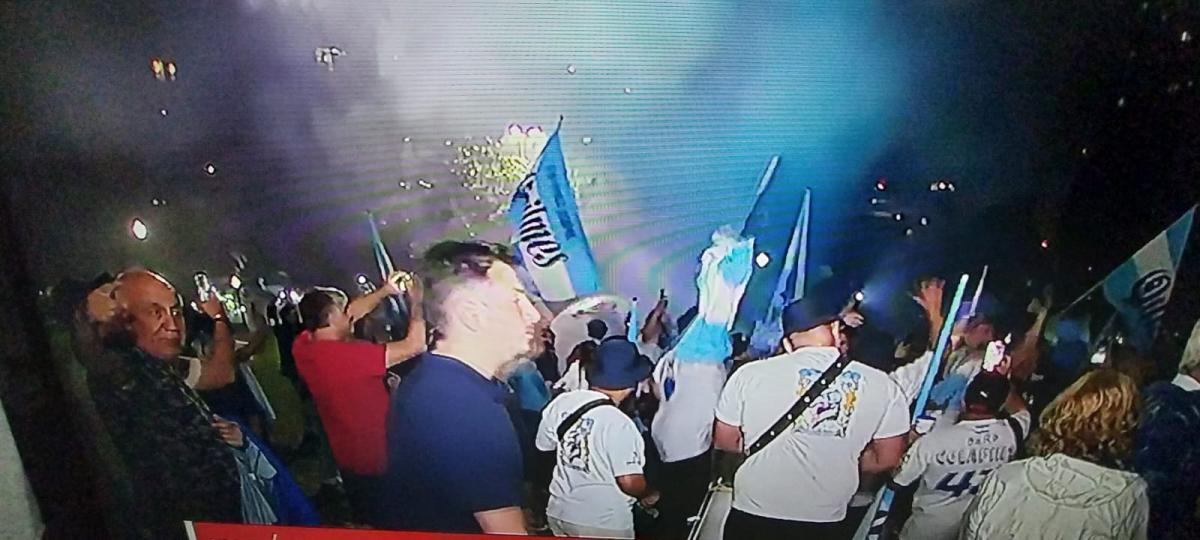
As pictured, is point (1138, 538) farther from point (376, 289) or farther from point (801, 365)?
point (376, 289)

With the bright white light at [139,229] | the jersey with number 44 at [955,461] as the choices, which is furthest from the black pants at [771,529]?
the bright white light at [139,229]

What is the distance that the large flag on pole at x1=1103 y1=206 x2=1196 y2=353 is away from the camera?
1.10 m

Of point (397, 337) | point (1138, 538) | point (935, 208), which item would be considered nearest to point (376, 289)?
point (397, 337)

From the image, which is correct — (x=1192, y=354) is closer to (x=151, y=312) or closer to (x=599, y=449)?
(x=599, y=449)

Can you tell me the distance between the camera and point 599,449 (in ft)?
3.92

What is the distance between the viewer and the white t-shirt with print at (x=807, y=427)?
1.16 m

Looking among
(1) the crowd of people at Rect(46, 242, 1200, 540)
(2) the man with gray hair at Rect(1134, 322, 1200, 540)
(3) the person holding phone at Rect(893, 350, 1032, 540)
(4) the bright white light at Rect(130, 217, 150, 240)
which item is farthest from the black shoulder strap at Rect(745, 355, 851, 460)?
(4) the bright white light at Rect(130, 217, 150, 240)

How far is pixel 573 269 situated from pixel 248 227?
1.11 ft

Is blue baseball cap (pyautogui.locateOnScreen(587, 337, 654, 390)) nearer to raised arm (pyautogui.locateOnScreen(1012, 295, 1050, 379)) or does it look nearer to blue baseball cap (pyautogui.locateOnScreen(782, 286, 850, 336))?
blue baseball cap (pyautogui.locateOnScreen(782, 286, 850, 336))

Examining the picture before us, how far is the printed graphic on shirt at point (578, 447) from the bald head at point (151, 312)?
0.43 m

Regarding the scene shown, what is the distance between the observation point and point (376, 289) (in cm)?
114

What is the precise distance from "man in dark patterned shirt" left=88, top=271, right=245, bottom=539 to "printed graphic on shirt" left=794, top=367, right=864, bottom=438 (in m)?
0.62

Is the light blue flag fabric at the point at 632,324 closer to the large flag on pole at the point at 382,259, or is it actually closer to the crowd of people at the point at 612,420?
the crowd of people at the point at 612,420

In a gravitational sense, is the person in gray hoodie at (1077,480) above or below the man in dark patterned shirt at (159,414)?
below
